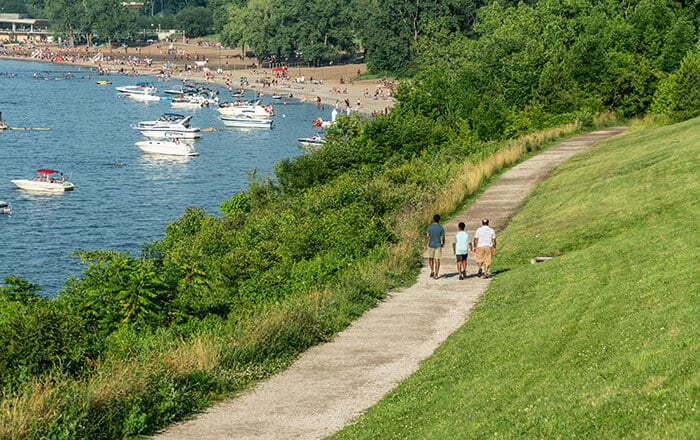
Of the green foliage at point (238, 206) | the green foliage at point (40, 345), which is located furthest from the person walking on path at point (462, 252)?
the green foliage at point (238, 206)

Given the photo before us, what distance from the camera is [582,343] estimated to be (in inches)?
714

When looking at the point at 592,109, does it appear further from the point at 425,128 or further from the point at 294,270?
the point at 294,270

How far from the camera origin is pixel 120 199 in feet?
278

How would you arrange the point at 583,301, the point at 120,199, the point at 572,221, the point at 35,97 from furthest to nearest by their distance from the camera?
the point at 35,97 → the point at 120,199 → the point at 572,221 → the point at 583,301

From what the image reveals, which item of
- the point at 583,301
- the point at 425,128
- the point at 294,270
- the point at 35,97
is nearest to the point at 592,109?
the point at 425,128

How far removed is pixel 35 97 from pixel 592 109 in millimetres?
127070

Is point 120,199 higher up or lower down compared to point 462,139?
lower down

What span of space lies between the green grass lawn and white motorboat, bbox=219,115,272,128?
354ft

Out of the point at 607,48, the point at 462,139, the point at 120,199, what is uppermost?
the point at 607,48

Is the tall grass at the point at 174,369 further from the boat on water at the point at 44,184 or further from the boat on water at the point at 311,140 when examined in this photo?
the boat on water at the point at 311,140

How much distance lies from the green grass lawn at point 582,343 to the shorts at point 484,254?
2.49ft

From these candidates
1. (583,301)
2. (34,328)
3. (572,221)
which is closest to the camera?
(34,328)

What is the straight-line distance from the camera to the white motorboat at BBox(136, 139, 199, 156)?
366 ft

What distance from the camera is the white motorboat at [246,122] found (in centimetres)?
13979
